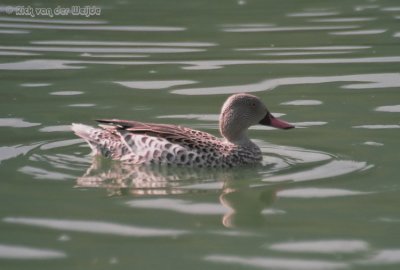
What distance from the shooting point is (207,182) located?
9906mm

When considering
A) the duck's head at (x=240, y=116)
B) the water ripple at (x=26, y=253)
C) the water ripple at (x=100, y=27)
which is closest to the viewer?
the water ripple at (x=26, y=253)

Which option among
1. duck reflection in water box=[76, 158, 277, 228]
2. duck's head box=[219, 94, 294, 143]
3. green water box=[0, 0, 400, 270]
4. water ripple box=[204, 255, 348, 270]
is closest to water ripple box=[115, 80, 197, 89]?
green water box=[0, 0, 400, 270]

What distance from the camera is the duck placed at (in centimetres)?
1057

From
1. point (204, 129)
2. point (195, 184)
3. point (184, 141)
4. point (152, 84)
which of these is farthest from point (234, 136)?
point (152, 84)

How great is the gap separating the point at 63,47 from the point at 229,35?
2.44 metres

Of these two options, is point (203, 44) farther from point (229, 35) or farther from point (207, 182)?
point (207, 182)

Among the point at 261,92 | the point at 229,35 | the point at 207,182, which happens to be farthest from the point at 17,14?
the point at 207,182

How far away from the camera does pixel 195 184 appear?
32.1 feet

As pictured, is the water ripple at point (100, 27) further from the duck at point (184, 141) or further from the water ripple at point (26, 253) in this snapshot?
the water ripple at point (26, 253)

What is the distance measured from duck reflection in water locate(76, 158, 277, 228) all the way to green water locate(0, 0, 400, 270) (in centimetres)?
2

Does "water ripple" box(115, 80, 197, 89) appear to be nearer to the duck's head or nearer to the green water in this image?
the green water

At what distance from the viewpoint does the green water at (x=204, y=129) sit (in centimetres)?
805

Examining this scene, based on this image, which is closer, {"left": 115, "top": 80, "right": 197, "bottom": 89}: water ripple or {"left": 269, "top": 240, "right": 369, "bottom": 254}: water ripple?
{"left": 269, "top": 240, "right": 369, "bottom": 254}: water ripple

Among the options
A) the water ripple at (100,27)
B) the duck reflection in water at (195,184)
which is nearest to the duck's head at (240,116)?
the duck reflection in water at (195,184)
